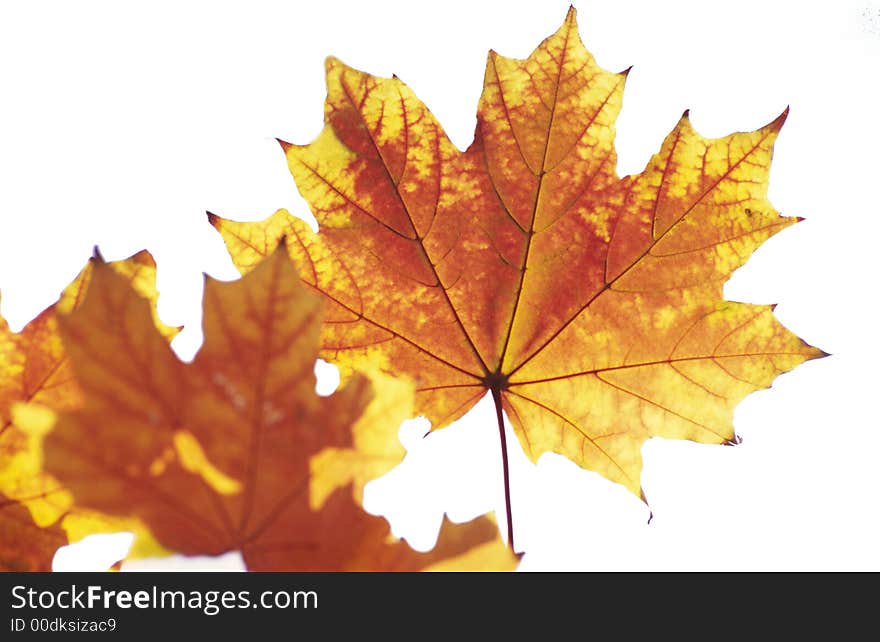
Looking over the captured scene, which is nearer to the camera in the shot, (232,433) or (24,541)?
(232,433)

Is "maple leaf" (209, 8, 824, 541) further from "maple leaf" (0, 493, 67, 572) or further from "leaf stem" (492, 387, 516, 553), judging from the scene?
"maple leaf" (0, 493, 67, 572)

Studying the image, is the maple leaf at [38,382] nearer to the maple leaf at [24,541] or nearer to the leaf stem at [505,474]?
the maple leaf at [24,541]

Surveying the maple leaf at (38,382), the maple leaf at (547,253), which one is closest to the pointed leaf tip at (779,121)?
the maple leaf at (547,253)

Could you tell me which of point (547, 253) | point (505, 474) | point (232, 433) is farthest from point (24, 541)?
point (547, 253)

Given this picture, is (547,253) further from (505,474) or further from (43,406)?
(43,406)

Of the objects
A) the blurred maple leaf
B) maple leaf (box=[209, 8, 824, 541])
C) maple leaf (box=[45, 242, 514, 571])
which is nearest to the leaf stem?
maple leaf (box=[209, 8, 824, 541])

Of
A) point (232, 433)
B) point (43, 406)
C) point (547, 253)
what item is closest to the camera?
point (232, 433)
